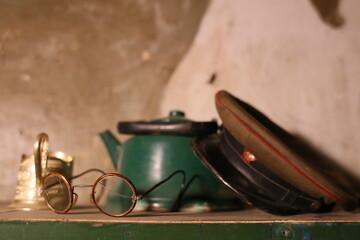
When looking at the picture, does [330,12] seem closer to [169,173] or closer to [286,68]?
[286,68]

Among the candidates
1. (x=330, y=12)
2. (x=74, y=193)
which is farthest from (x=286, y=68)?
(x=74, y=193)

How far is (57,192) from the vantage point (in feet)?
2.45

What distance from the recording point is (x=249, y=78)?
1.33 metres


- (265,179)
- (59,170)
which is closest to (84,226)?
(59,170)

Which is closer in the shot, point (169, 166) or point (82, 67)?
point (169, 166)

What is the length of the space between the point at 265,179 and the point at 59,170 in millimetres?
464

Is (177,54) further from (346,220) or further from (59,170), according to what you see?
(346,220)

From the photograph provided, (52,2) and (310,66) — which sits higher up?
(52,2)

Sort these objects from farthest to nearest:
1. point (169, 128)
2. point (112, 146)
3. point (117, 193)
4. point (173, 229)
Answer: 1. point (112, 146)
2. point (169, 128)
3. point (117, 193)
4. point (173, 229)

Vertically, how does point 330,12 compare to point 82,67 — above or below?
above

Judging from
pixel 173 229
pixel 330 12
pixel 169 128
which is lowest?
pixel 173 229

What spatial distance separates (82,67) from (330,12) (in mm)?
846

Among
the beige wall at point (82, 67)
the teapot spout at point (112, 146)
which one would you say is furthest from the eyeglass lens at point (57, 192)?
the beige wall at point (82, 67)

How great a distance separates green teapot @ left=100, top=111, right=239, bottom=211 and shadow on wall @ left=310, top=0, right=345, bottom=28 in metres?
0.54
